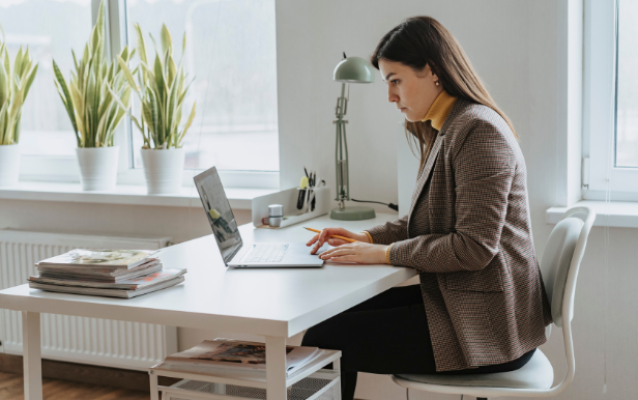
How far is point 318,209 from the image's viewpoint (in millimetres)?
2391

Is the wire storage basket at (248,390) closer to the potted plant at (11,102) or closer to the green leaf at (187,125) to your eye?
the green leaf at (187,125)

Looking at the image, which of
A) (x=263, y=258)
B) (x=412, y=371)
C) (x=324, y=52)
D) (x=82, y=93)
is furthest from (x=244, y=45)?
(x=412, y=371)

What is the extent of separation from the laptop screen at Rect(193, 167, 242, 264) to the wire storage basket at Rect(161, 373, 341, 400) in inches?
11.9

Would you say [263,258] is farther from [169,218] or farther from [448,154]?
[169,218]

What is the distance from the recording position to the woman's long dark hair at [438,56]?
5.21 ft

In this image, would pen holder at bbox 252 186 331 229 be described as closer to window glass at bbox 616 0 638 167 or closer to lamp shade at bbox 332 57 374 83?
lamp shade at bbox 332 57 374 83

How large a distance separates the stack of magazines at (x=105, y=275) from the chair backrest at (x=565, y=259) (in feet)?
2.82

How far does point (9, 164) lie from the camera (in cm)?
294

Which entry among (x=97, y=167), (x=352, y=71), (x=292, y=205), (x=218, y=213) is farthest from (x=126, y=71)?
(x=218, y=213)

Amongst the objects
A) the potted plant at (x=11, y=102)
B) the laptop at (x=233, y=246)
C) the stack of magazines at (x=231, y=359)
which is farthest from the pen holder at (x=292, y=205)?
the potted plant at (x=11, y=102)

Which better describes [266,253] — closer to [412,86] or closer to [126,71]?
[412,86]

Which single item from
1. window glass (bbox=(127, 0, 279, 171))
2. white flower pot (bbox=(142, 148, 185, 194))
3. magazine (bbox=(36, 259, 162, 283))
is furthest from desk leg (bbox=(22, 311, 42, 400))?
window glass (bbox=(127, 0, 279, 171))

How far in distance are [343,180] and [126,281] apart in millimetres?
1218

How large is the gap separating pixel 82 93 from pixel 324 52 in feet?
3.37
